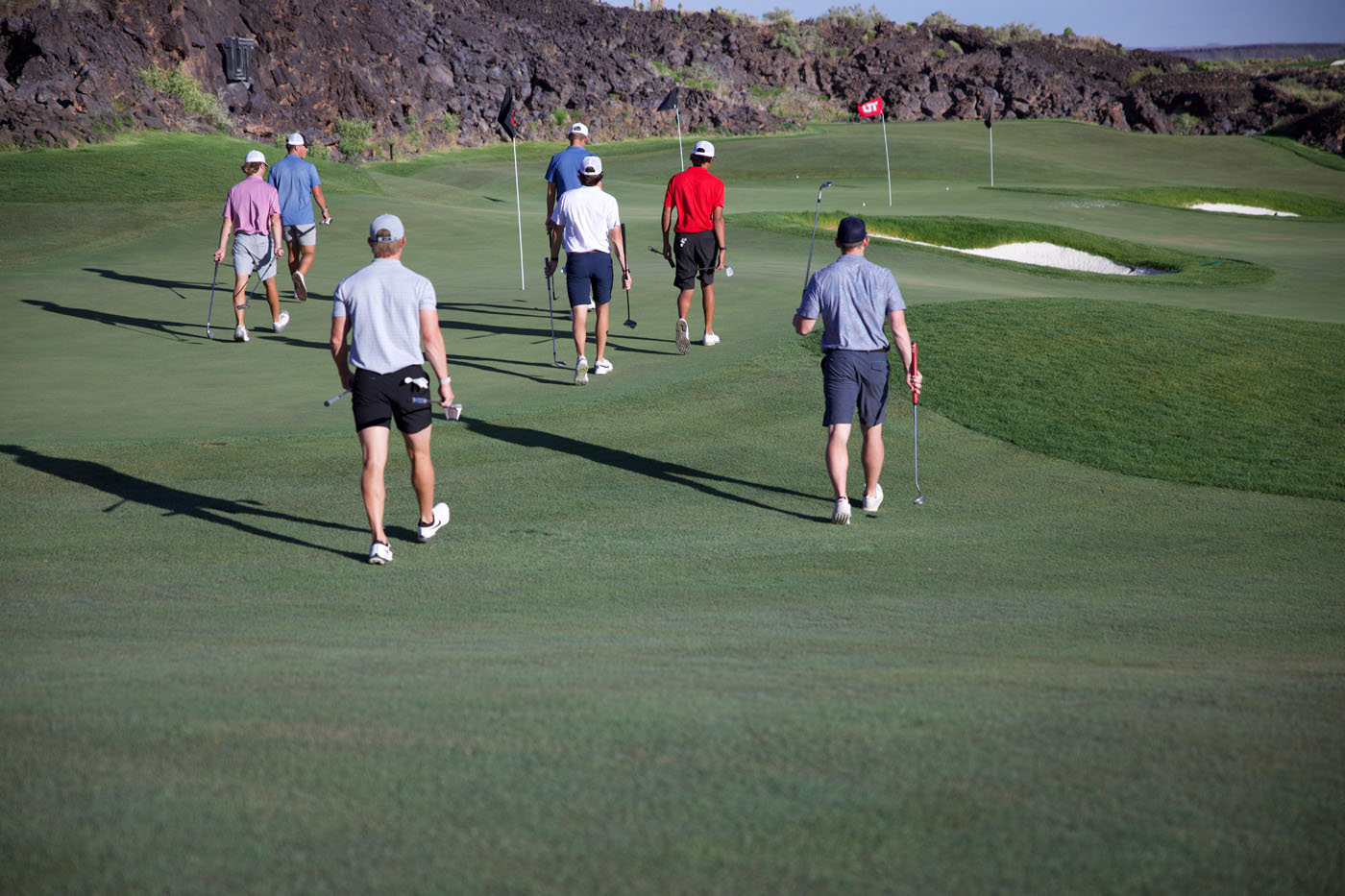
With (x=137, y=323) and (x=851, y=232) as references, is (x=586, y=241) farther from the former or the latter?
(x=137, y=323)

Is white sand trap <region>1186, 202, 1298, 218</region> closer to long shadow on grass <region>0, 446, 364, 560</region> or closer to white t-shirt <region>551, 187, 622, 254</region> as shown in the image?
white t-shirt <region>551, 187, 622, 254</region>

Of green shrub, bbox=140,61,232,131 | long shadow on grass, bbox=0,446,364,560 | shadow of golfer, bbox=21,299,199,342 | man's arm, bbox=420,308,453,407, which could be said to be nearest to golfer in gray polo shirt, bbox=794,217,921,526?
man's arm, bbox=420,308,453,407

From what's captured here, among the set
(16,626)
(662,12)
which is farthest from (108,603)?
(662,12)

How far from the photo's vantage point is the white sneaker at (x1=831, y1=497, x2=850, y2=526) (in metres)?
8.14

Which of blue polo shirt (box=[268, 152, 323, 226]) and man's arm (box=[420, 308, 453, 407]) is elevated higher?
blue polo shirt (box=[268, 152, 323, 226])

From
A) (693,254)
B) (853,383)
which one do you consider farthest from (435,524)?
(693,254)

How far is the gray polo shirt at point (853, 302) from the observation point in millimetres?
8305

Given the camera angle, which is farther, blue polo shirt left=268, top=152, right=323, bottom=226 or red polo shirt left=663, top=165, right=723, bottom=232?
blue polo shirt left=268, top=152, right=323, bottom=226

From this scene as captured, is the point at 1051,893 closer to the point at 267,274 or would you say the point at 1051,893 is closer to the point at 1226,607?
the point at 1226,607

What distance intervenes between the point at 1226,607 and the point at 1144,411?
17.3 ft

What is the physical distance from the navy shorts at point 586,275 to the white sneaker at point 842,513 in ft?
15.5

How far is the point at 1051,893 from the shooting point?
2.83m

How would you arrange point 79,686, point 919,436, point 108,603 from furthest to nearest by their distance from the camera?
point 919,436 → point 108,603 → point 79,686

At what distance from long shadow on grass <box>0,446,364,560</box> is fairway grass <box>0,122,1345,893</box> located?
0.14ft
